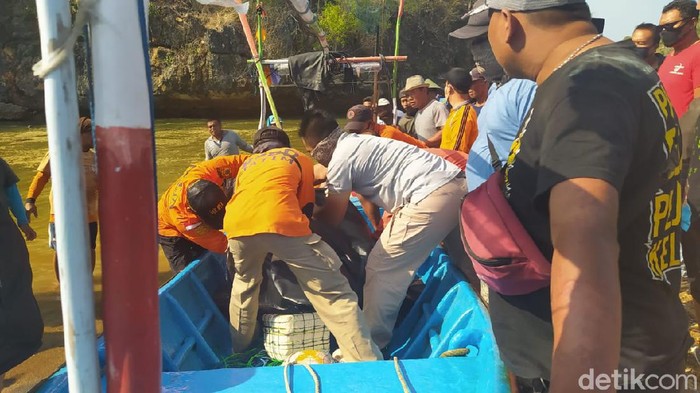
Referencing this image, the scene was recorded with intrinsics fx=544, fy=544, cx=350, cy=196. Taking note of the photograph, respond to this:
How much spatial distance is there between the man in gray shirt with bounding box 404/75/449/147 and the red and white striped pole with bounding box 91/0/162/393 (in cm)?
563

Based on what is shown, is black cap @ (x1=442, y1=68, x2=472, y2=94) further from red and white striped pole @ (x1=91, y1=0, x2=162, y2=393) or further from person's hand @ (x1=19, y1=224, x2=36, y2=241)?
red and white striped pole @ (x1=91, y1=0, x2=162, y2=393)

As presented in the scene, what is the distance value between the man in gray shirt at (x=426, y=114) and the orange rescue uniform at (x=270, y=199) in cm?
322

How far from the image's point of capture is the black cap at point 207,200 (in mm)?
3766

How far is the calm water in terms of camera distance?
420cm

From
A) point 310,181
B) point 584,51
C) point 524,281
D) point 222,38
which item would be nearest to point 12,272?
point 310,181

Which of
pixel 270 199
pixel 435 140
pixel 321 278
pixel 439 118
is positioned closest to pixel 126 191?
pixel 270 199

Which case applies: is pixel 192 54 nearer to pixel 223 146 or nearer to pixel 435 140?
pixel 223 146

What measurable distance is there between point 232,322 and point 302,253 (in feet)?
2.41

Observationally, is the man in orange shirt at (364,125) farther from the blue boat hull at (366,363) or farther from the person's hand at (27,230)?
the person's hand at (27,230)

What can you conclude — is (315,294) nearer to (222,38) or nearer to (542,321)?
(542,321)

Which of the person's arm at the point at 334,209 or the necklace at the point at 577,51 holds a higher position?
the necklace at the point at 577,51

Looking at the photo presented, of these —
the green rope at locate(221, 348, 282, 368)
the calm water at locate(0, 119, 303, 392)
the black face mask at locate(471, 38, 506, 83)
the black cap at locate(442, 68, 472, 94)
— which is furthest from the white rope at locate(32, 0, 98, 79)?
the black cap at locate(442, 68, 472, 94)

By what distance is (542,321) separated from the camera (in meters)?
1.28

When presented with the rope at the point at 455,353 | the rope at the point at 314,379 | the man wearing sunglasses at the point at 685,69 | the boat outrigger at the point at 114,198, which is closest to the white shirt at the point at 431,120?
the man wearing sunglasses at the point at 685,69
